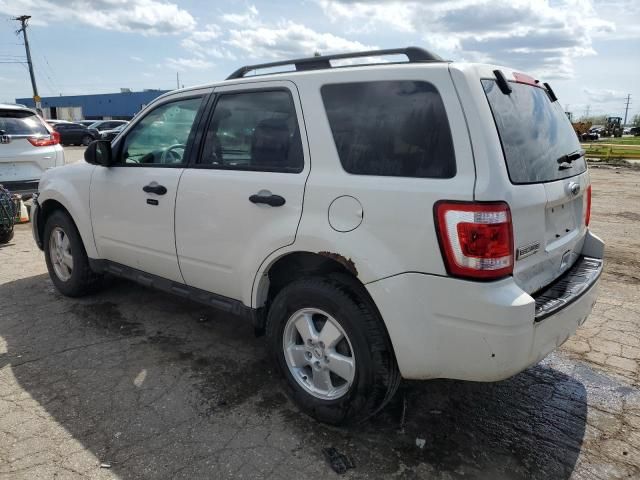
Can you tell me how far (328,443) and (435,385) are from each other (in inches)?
36.8

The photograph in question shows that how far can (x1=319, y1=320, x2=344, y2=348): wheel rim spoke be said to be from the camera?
2.61 metres

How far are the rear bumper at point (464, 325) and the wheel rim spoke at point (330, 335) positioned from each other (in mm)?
351

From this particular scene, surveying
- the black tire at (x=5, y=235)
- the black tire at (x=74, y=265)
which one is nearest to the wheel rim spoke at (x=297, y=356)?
the black tire at (x=74, y=265)

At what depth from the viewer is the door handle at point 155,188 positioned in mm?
3421

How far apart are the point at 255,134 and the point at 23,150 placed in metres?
6.64

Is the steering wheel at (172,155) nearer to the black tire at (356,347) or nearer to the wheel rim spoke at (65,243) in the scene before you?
the black tire at (356,347)

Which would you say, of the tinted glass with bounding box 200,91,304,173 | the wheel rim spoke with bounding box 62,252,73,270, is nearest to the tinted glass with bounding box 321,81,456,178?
the tinted glass with bounding box 200,91,304,173

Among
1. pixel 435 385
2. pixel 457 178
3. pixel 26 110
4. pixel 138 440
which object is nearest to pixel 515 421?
pixel 435 385

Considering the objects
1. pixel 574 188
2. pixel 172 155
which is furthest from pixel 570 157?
pixel 172 155

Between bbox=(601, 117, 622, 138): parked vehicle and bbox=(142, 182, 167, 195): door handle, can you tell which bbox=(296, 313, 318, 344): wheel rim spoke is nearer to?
bbox=(142, 182, 167, 195): door handle

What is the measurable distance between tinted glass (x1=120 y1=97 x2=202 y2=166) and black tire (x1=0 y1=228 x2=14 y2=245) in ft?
12.8

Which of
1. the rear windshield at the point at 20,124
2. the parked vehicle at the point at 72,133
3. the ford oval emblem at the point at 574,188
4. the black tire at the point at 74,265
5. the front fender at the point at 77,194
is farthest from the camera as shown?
the parked vehicle at the point at 72,133

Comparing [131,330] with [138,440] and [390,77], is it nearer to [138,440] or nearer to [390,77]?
[138,440]

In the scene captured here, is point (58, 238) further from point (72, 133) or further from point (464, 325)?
point (72, 133)
